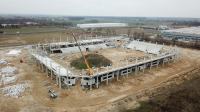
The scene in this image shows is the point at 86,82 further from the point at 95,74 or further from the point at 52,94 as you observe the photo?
the point at 52,94

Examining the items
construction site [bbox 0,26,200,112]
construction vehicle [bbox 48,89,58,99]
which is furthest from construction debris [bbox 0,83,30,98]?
construction vehicle [bbox 48,89,58,99]

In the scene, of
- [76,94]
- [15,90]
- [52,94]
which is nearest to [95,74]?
[76,94]

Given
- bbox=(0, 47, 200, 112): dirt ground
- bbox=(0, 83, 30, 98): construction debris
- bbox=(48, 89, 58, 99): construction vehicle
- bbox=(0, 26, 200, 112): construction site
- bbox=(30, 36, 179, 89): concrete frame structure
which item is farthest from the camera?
bbox=(30, 36, 179, 89): concrete frame structure

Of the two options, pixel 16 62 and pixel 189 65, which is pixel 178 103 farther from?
pixel 16 62

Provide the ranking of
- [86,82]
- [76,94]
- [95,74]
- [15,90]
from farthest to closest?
[95,74]
[86,82]
[15,90]
[76,94]

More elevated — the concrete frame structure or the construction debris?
the concrete frame structure

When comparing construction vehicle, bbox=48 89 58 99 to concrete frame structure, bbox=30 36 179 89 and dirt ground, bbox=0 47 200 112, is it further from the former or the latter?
concrete frame structure, bbox=30 36 179 89

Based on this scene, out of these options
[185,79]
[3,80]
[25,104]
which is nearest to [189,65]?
[185,79]

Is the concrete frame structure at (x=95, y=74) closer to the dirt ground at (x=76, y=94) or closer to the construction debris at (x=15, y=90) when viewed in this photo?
the dirt ground at (x=76, y=94)

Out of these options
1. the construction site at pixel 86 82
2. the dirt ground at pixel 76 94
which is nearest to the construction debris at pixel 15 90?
the construction site at pixel 86 82
